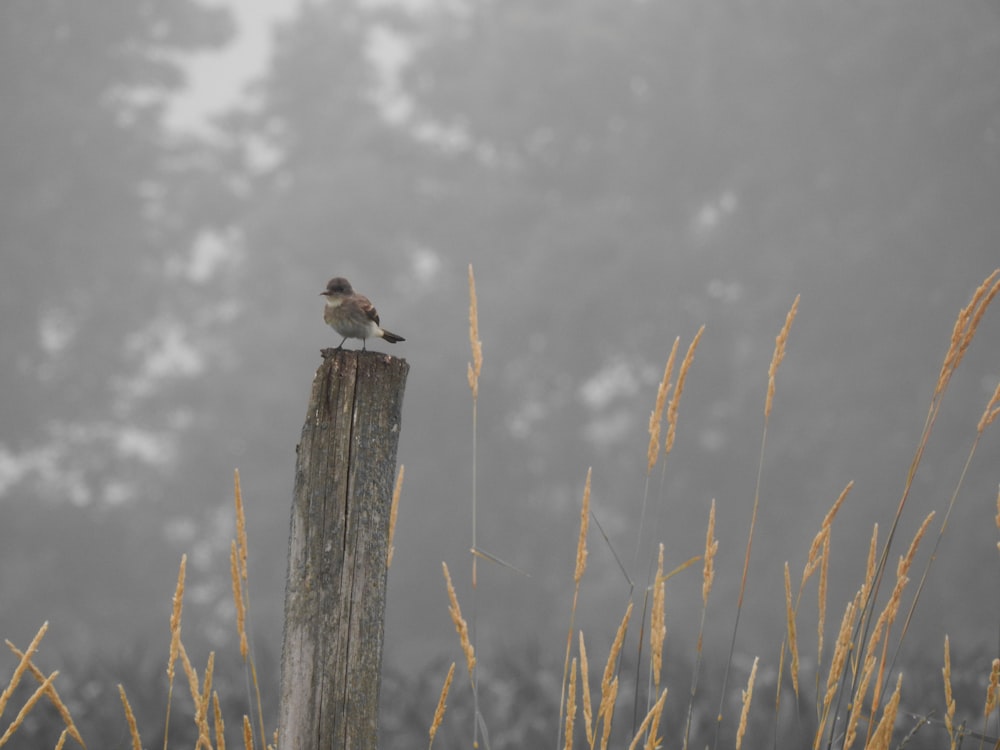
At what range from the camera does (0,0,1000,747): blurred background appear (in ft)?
55.2

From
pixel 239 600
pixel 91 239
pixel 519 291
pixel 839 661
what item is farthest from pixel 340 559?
pixel 91 239

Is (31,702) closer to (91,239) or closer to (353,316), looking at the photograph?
(353,316)

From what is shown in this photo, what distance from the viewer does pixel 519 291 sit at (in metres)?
17.8

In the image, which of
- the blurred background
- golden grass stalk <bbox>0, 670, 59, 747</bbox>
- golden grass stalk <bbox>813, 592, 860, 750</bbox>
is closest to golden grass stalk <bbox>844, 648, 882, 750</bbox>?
golden grass stalk <bbox>813, 592, 860, 750</bbox>

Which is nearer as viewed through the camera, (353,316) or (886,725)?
(886,725)

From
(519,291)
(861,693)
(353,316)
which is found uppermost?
(519,291)

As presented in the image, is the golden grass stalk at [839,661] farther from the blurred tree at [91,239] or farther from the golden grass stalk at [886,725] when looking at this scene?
the blurred tree at [91,239]

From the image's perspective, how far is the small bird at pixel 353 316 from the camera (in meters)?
3.49

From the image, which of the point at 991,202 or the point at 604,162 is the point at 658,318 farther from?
the point at 991,202

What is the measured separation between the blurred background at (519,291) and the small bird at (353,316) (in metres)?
13.2

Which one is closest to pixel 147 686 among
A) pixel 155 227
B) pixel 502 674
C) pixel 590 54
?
pixel 502 674

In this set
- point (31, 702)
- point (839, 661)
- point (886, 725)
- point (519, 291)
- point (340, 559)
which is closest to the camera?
point (31, 702)

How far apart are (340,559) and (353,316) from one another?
1.68 m

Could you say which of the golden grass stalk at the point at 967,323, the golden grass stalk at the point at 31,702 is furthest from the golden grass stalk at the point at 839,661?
the golden grass stalk at the point at 31,702
